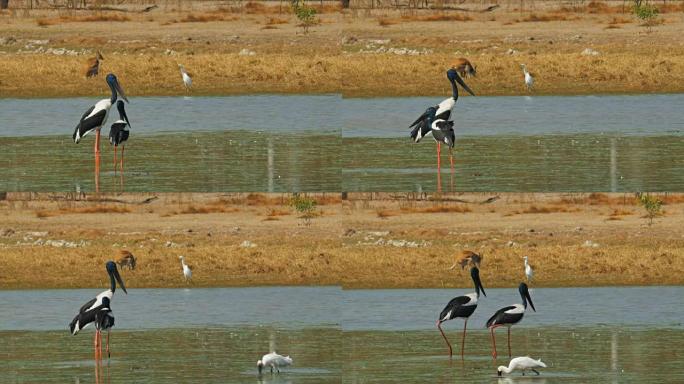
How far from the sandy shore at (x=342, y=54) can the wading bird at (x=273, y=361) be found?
561 inches

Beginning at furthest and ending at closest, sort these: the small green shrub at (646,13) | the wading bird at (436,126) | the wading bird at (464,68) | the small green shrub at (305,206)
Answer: the small green shrub at (646,13), the wading bird at (464,68), the small green shrub at (305,206), the wading bird at (436,126)

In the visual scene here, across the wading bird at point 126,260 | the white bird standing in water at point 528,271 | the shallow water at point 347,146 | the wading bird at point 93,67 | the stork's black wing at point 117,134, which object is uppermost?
the wading bird at point 93,67

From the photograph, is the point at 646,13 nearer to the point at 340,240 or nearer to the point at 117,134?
the point at 340,240

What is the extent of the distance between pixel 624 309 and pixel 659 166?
236 cm

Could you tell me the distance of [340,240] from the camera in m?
35.2

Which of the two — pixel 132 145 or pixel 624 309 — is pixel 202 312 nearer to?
pixel 132 145

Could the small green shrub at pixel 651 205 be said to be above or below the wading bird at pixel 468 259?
above

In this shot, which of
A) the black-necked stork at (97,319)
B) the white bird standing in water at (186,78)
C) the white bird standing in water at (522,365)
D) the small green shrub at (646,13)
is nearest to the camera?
the white bird standing in water at (522,365)

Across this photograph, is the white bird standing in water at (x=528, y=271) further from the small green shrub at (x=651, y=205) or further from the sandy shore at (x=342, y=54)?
the sandy shore at (x=342, y=54)

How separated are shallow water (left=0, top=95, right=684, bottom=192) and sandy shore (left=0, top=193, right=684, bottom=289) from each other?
1.92 metres

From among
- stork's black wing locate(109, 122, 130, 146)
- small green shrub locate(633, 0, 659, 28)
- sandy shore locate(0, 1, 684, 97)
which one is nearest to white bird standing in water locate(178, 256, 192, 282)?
stork's black wing locate(109, 122, 130, 146)

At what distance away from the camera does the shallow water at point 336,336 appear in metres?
21.8

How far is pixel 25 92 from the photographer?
38188 mm

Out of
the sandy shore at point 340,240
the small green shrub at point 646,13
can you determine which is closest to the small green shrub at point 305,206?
the sandy shore at point 340,240
